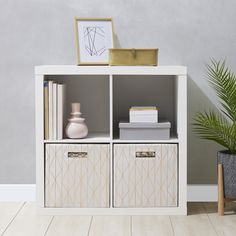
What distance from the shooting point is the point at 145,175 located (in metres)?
3.02

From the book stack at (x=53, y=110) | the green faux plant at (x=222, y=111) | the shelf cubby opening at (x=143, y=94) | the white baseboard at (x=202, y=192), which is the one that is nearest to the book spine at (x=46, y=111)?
the book stack at (x=53, y=110)

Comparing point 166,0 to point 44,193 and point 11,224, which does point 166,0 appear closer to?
point 44,193

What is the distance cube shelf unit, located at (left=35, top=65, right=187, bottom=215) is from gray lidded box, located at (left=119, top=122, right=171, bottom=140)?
29mm

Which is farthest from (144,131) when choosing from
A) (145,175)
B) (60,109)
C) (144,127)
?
(60,109)

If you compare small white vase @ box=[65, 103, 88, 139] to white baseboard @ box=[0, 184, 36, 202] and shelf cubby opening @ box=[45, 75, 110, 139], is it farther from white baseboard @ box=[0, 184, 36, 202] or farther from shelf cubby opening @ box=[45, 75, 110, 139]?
white baseboard @ box=[0, 184, 36, 202]

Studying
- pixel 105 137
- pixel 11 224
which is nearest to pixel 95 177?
pixel 105 137

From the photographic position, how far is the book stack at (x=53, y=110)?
3.00 m

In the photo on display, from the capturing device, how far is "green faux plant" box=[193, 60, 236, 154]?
3.03 metres

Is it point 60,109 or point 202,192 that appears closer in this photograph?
point 60,109

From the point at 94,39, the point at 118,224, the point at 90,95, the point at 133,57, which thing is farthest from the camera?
the point at 90,95

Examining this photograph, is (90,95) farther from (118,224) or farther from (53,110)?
(118,224)

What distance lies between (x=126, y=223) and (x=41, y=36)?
1.20m

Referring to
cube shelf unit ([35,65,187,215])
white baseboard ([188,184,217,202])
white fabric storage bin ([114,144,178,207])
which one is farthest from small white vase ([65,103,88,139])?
white baseboard ([188,184,217,202])

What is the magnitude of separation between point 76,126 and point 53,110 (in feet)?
0.51
